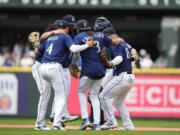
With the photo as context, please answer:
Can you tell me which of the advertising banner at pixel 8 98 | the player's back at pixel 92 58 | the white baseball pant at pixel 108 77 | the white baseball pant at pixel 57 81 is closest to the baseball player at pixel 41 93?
the white baseball pant at pixel 57 81

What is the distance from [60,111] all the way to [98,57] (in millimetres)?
1248

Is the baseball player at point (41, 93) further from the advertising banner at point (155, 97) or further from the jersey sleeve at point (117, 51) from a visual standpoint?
the advertising banner at point (155, 97)

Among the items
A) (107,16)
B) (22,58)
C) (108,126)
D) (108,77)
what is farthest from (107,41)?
(107,16)

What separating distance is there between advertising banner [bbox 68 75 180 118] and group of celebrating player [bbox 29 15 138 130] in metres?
4.60

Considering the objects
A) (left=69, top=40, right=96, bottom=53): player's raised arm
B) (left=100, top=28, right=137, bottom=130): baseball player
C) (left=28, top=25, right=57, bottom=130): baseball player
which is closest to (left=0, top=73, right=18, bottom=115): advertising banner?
(left=28, top=25, right=57, bottom=130): baseball player

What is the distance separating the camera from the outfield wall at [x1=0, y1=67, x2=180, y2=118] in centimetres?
1648

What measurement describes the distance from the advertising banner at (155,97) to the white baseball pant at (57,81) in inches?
215

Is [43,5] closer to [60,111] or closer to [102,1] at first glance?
[102,1]

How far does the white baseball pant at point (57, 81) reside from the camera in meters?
10.8

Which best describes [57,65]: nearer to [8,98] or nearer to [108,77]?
[108,77]

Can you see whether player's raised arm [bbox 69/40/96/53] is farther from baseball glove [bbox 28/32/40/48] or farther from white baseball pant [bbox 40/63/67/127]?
baseball glove [bbox 28/32/40/48]

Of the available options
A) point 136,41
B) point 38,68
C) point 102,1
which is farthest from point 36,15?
point 38,68

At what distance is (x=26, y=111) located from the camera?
16500mm

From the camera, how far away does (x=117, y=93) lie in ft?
37.8
